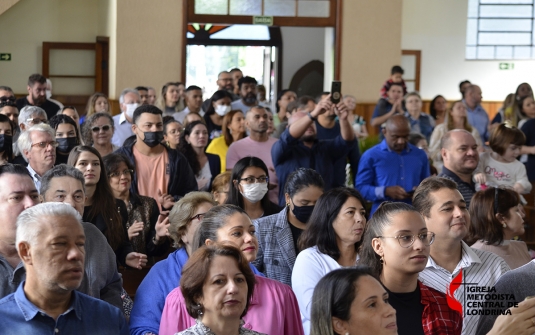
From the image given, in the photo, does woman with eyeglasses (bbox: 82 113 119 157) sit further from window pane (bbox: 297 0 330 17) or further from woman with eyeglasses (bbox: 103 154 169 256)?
window pane (bbox: 297 0 330 17)

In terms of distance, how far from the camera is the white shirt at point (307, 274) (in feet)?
12.5

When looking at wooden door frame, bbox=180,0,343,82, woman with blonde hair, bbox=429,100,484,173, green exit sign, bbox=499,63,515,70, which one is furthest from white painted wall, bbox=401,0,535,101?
woman with blonde hair, bbox=429,100,484,173

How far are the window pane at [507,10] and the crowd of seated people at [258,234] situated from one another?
10381 millimetres

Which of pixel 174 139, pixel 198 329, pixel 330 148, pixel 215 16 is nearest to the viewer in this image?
pixel 198 329

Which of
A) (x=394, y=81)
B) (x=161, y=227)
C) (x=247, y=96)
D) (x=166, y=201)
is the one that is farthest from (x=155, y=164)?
(x=394, y=81)

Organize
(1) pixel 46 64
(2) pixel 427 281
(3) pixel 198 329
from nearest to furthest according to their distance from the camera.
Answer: (3) pixel 198 329, (2) pixel 427 281, (1) pixel 46 64

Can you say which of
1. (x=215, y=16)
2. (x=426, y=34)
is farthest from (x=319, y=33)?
(x=215, y=16)

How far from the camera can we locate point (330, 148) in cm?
653

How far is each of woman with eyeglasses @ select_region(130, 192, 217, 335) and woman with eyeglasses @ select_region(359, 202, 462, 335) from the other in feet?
2.97

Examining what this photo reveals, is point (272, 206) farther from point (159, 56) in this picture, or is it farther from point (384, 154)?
point (159, 56)

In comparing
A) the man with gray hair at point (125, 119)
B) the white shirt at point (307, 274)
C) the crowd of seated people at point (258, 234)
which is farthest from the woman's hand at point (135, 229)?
the man with gray hair at point (125, 119)

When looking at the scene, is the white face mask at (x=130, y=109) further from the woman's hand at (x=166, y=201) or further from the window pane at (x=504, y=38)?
the window pane at (x=504, y=38)

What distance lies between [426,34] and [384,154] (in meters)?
10.4

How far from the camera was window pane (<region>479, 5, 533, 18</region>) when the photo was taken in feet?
54.6
